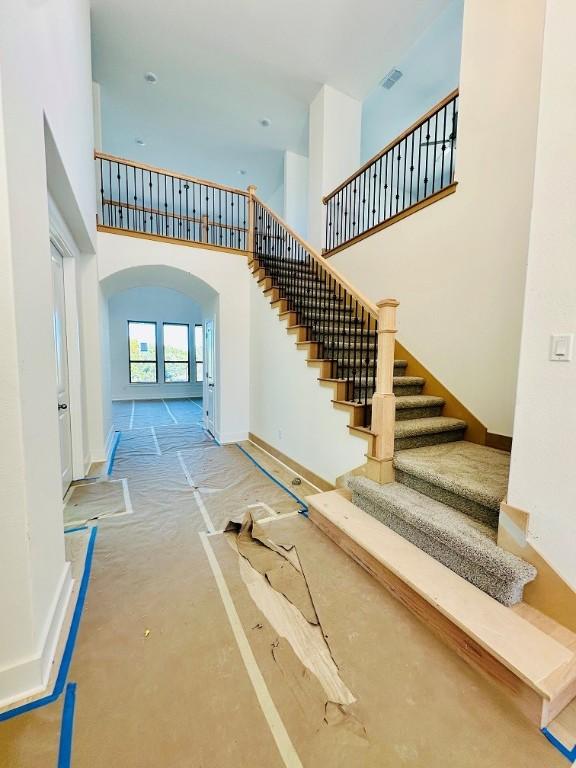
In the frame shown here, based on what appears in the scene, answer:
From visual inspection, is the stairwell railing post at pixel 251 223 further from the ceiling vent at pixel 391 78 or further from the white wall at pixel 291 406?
the ceiling vent at pixel 391 78

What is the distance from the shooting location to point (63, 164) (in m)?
2.09

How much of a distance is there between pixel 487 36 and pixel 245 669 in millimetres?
4945

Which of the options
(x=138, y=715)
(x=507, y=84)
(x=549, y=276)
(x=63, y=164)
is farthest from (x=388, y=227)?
(x=138, y=715)

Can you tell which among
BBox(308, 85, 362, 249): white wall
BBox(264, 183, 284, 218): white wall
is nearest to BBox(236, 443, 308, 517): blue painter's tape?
BBox(308, 85, 362, 249): white wall

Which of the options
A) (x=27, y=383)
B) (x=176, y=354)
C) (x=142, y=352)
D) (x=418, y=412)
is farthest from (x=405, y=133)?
(x=142, y=352)

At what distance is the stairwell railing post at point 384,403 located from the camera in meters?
2.30

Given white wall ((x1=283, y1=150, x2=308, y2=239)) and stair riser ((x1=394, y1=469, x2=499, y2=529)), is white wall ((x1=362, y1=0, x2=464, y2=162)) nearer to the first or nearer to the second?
white wall ((x1=283, y1=150, x2=308, y2=239))

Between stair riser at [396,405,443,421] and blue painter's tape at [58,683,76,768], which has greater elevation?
stair riser at [396,405,443,421]

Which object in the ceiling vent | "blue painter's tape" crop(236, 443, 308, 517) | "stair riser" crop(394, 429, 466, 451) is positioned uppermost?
the ceiling vent

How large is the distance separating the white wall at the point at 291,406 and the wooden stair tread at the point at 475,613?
0.67m

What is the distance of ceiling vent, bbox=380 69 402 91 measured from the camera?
4859mm

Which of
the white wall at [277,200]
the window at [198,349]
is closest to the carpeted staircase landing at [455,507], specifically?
→ the white wall at [277,200]

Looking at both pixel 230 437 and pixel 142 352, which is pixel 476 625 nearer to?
pixel 230 437

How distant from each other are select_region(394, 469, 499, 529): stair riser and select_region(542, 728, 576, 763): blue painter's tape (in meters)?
0.83
